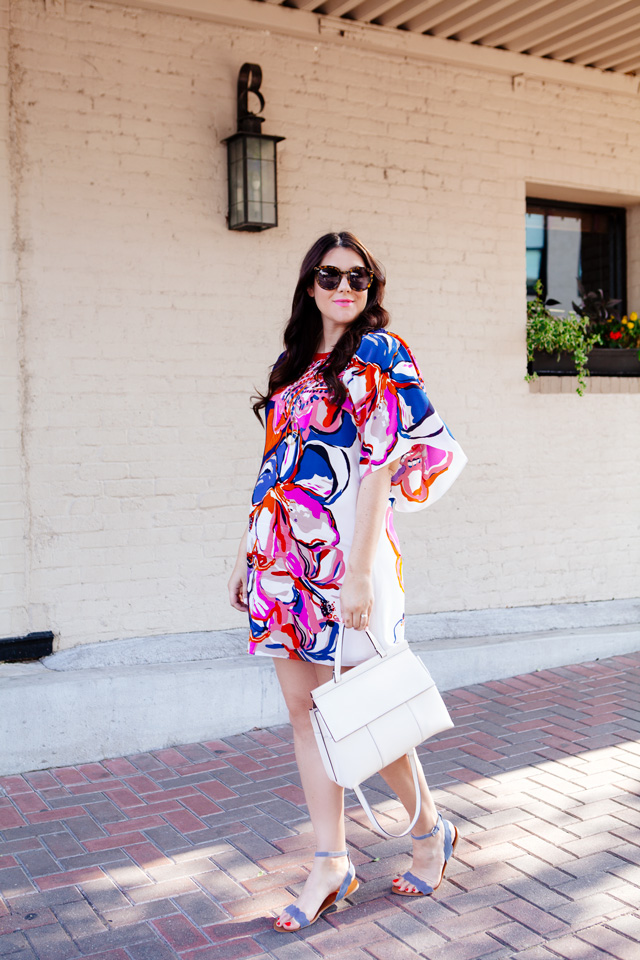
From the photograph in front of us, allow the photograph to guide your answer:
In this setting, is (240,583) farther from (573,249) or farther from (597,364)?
(573,249)

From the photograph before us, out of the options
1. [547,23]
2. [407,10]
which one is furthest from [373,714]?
[547,23]

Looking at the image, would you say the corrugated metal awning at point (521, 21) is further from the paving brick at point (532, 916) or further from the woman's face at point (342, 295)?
the paving brick at point (532, 916)

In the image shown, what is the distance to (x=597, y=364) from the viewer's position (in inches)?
237

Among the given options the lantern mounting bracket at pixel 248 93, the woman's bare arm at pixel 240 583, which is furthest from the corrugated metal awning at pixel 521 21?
the woman's bare arm at pixel 240 583

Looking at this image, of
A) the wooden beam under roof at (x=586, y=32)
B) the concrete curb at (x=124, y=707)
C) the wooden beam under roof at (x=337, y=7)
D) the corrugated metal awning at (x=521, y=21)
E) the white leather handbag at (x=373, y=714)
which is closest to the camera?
the white leather handbag at (x=373, y=714)

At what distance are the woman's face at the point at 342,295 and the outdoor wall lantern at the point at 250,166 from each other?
78.4 inches

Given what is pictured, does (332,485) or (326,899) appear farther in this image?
(326,899)

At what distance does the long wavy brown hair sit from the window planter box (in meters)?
3.17

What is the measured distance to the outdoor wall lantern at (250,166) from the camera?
4543 millimetres

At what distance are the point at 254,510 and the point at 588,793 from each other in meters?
1.86

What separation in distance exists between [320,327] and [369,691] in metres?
1.09

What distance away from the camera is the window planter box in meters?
5.81

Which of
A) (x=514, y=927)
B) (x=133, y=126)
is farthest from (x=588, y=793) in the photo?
(x=133, y=126)

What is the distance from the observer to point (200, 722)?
4316 mm
